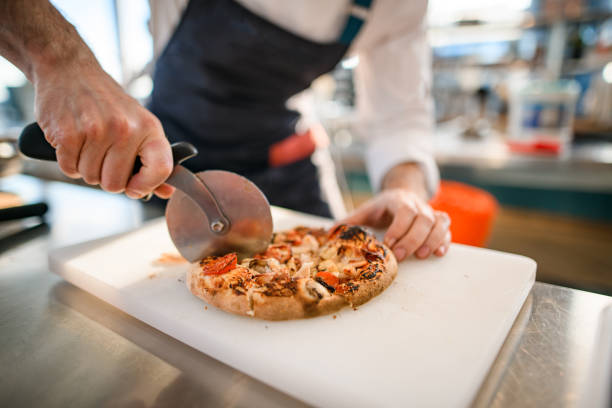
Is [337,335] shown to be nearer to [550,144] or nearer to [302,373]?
[302,373]

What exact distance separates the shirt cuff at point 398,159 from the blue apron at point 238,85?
0.98 feet

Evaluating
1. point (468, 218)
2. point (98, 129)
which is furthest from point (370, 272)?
point (468, 218)

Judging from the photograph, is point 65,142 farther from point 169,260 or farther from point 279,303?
point 279,303

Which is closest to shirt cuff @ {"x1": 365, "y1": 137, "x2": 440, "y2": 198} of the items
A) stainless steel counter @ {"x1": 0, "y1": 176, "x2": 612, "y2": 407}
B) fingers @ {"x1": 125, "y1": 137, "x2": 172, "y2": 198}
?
stainless steel counter @ {"x1": 0, "y1": 176, "x2": 612, "y2": 407}

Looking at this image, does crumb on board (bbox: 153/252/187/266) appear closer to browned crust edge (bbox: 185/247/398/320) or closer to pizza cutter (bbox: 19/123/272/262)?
pizza cutter (bbox: 19/123/272/262)

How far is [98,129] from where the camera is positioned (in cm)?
58

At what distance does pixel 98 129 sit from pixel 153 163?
0.09m

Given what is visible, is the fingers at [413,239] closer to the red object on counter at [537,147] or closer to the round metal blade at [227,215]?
the round metal blade at [227,215]

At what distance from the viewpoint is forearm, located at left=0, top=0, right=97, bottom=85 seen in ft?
1.97

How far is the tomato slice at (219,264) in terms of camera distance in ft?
2.12

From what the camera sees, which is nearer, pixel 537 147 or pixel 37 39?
pixel 37 39

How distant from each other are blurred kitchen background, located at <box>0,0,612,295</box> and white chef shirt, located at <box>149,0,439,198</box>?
1.70 ft

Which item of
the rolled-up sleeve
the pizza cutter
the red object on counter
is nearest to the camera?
the pizza cutter

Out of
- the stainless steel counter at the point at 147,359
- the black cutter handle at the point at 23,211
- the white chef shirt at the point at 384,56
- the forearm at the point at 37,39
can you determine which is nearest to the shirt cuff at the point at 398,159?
the white chef shirt at the point at 384,56
